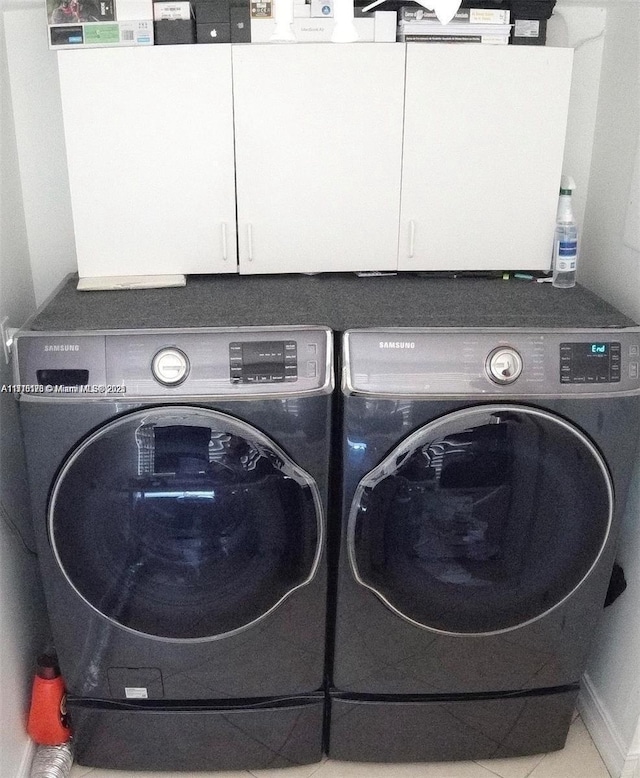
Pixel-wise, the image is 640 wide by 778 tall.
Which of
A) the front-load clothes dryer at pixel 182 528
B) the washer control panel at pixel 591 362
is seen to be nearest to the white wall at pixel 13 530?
the front-load clothes dryer at pixel 182 528

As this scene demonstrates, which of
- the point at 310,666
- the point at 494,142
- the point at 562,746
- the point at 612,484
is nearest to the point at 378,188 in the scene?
the point at 494,142

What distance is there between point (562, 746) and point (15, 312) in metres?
1.68

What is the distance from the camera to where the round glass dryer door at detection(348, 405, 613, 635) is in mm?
1387

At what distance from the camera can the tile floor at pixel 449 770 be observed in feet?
5.55

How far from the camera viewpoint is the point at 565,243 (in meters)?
1.72

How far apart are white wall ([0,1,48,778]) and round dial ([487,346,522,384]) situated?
3.44ft

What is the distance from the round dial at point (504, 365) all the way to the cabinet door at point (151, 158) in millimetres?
697

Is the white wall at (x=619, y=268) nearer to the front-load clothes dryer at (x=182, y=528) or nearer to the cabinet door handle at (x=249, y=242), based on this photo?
the front-load clothes dryer at (x=182, y=528)

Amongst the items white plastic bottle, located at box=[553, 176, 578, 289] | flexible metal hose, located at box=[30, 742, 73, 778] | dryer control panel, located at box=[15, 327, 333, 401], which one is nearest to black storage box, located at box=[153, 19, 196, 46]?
dryer control panel, located at box=[15, 327, 333, 401]

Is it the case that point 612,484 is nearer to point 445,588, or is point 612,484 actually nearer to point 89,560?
point 445,588

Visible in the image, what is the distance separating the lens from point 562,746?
1.75m

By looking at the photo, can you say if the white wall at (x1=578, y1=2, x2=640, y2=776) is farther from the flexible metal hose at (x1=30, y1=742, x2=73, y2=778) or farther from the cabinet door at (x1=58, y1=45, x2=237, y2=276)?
the flexible metal hose at (x1=30, y1=742, x2=73, y2=778)

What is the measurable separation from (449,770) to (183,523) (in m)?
0.91

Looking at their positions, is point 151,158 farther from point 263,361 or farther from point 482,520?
point 482,520
